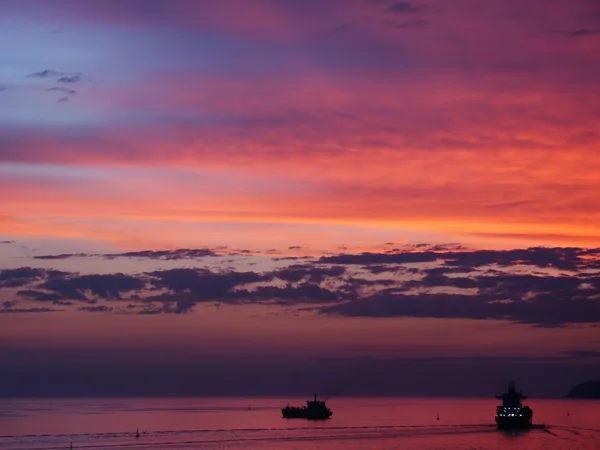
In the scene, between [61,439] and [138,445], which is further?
[61,439]

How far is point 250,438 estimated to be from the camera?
624ft

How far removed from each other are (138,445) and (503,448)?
243 ft

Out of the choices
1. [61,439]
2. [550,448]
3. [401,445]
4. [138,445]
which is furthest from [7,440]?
[550,448]

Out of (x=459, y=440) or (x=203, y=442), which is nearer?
(x=203, y=442)

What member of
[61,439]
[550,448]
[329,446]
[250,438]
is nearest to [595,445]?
[550,448]

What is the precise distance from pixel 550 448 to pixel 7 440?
111m

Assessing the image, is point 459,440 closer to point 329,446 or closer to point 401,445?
point 401,445

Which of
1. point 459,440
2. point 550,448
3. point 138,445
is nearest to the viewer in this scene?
point 138,445

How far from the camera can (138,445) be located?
169m

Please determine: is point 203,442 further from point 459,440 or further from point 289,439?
point 459,440

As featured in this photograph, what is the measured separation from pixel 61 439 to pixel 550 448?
100357mm

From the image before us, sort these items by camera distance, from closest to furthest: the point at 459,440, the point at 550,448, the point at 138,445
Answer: the point at 138,445, the point at 550,448, the point at 459,440

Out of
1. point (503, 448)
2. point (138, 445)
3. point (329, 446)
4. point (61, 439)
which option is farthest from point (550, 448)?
point (61, 439)

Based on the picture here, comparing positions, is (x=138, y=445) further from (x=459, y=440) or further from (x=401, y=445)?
(x=459, y=440)
